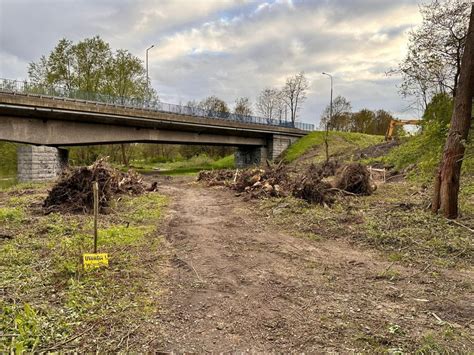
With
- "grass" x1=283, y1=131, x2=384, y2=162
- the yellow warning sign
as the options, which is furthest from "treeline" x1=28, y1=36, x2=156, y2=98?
the yellow warning sign

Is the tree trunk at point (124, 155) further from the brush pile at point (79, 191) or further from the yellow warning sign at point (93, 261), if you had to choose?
the yellow warning sign at point (93, 261)

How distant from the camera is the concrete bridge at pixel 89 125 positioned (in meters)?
19.1

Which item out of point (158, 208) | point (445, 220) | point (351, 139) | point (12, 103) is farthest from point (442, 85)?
point (351, 139)

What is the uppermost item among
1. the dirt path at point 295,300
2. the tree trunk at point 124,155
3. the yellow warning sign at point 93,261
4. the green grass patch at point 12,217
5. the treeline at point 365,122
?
the treeline at point 365,122

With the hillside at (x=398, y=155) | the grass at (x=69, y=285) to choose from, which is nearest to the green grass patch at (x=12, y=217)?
the grass at (x=69, y=285)

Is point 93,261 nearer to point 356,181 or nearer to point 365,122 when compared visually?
point 356,181

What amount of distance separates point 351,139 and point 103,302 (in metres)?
40.4

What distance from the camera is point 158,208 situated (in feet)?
36.7

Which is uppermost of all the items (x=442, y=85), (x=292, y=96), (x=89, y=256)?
(x=292, y=96)

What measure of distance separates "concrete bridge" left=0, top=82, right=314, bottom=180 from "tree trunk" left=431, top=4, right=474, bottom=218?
20004 millimetres

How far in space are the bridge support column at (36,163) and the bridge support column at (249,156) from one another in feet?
71.2

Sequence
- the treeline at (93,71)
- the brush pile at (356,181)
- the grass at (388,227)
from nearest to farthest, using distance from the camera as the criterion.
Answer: the grass at (388,227) → the brush pile at (356,181) → the treeline at (93,71)

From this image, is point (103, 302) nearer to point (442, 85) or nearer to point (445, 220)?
point (445, 220)

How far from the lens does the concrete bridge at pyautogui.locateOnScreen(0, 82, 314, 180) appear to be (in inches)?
752
